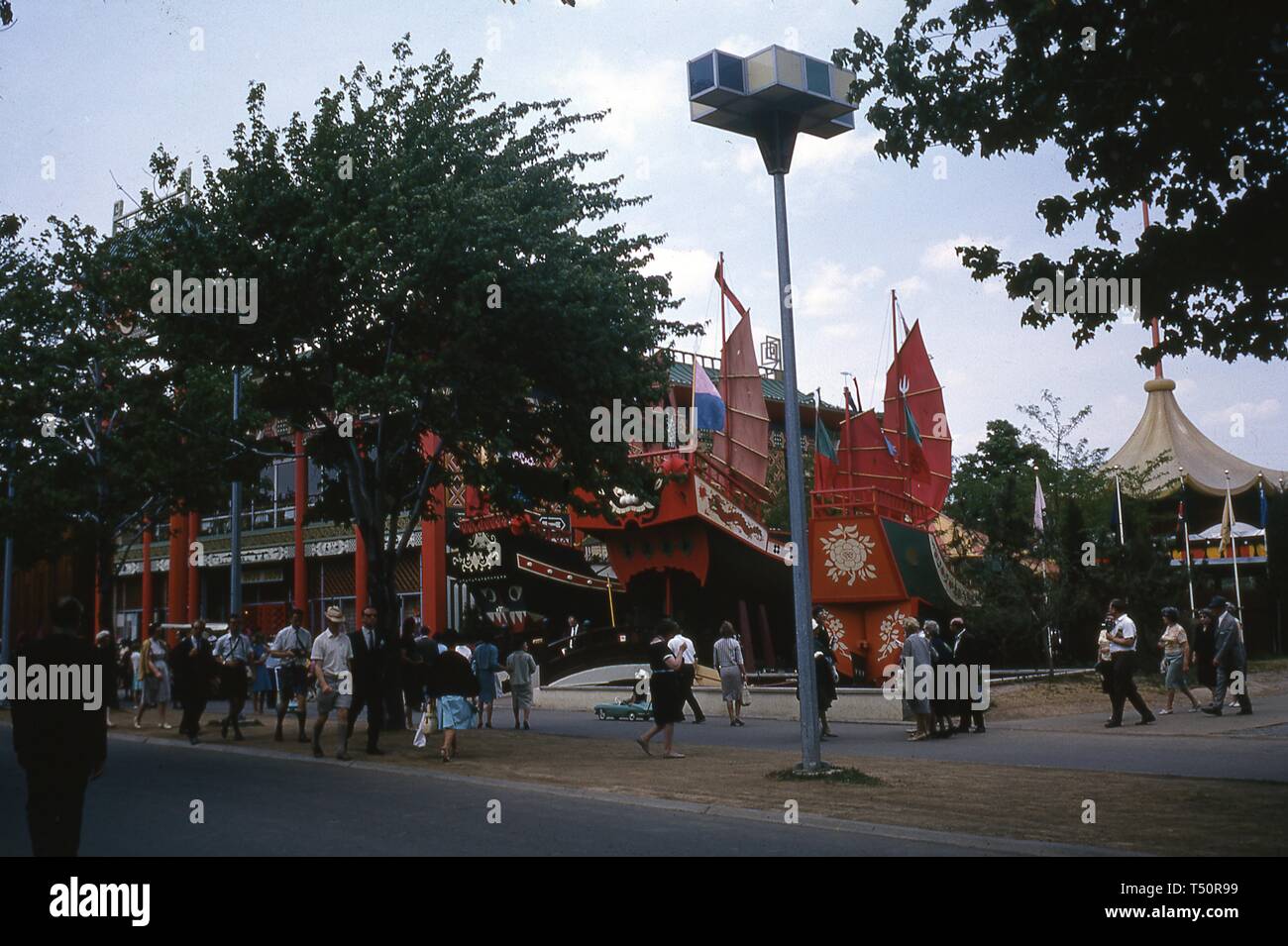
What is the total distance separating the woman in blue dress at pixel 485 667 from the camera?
21.6m

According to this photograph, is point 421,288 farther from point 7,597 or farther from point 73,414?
point 7,597

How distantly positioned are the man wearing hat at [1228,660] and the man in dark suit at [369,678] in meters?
12.5

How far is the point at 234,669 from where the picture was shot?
20.1 m

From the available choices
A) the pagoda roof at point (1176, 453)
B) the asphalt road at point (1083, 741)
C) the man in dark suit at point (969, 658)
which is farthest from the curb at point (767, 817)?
the pagoda roof at point (1176, 453)

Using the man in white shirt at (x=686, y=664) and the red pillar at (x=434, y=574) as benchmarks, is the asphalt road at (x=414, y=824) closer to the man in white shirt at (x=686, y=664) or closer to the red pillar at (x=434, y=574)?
the man in white shirt at (x=686, y=664)

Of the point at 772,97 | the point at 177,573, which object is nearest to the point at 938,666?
the point at 772,97

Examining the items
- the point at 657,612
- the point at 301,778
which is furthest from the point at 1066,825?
the point at 657,612

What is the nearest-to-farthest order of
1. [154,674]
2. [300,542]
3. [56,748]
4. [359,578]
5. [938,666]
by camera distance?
[56,748]
[938,666]
[154,674]
[359,578]
[300,542]

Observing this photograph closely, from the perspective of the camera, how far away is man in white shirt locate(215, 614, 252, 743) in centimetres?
1984

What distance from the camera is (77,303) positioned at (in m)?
26.9

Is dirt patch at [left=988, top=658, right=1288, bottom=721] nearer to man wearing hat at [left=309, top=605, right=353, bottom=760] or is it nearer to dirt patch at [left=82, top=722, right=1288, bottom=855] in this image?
dirt patch at [left=82, top=722, right=1288, bottom=855]

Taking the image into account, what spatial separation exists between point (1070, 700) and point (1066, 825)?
1332 cm

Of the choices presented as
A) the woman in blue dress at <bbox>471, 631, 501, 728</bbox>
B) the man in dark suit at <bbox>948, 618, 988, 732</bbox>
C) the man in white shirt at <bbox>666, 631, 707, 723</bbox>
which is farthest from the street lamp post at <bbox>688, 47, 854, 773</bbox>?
the woman in blue dress at <bbox>471, 631, 501, 728</bbox>

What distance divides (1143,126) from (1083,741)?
907 cm
